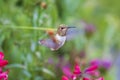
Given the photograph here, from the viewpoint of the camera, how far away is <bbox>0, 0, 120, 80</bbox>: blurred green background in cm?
191

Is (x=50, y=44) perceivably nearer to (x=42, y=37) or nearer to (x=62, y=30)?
(x=62, y=30)

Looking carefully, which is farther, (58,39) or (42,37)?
(42,37)

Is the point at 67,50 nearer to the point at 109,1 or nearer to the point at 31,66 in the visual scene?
the point at 31,66

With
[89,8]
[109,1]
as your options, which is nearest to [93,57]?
[89,8]

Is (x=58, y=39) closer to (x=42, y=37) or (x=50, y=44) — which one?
(x=50, y=44)

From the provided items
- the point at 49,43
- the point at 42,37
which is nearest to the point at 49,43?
the point at 49,43

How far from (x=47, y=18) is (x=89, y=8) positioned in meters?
1.16

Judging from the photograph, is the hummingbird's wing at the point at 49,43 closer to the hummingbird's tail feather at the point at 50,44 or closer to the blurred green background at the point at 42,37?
the hummingbird's tail feather at the point at 50,44

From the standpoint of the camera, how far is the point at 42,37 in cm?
183

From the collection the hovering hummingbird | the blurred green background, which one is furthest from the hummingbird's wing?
the blurred green background

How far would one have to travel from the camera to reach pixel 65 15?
2479mm

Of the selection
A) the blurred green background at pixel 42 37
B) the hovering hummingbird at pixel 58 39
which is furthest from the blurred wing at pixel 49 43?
the blurred green background at pixel 42 37

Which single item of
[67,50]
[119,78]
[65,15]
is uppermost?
[65,15]

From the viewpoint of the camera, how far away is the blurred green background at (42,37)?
1.91 m
